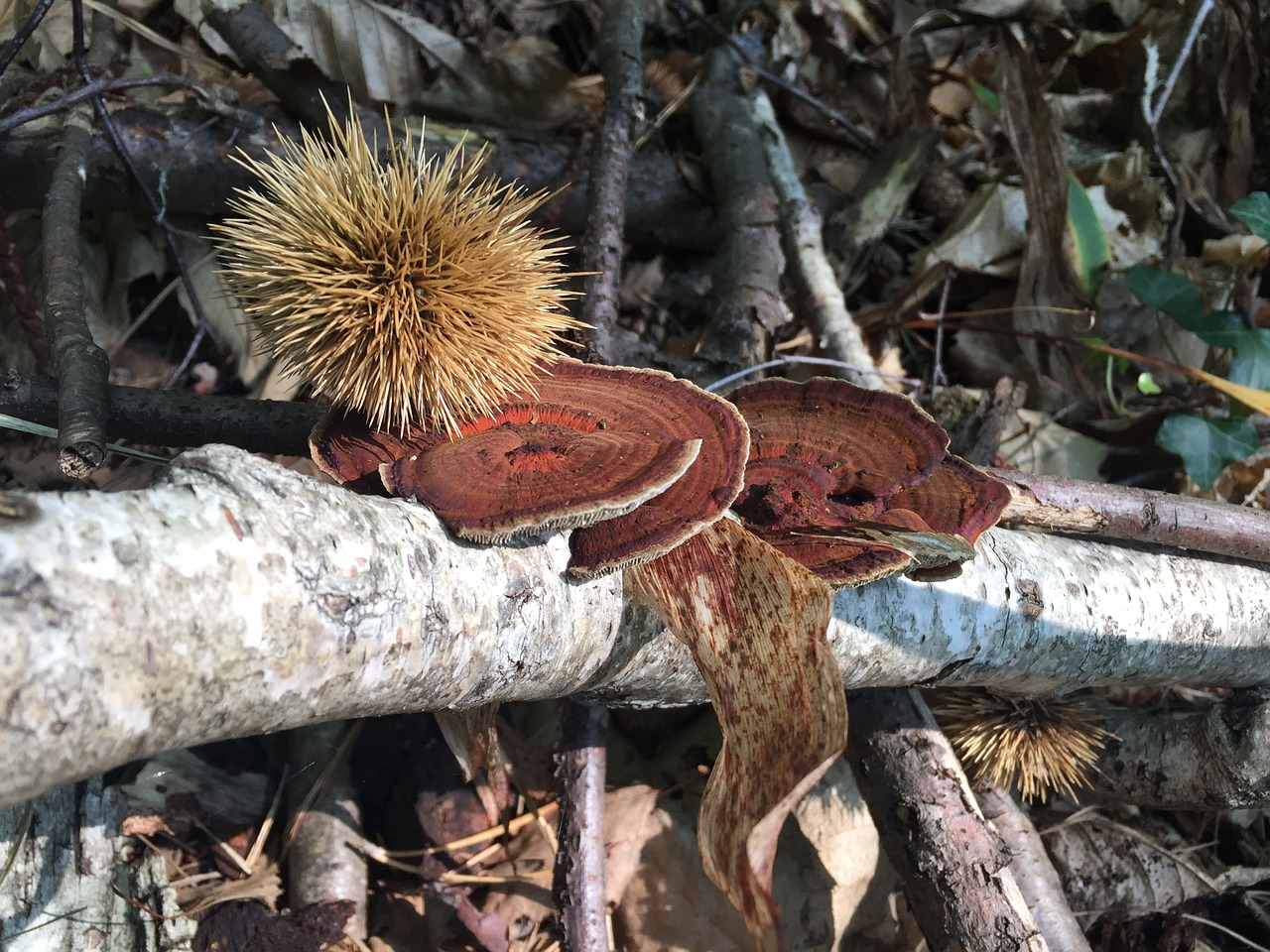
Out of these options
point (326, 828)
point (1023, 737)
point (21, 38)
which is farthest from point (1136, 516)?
point (21, 38)

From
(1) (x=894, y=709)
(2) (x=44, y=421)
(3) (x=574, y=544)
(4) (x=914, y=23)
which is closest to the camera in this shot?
(3) (x=574, y=544)

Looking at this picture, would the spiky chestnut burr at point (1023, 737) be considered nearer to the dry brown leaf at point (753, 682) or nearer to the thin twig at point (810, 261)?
the thin twig at point (810, 261)

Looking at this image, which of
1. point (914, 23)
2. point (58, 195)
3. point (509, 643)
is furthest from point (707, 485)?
point (914, 23)

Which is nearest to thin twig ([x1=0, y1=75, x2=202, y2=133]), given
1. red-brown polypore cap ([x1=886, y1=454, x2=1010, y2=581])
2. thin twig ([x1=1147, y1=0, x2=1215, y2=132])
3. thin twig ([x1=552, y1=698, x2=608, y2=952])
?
thin twig ([x1=552, y1=698, x2=608, y2=952])

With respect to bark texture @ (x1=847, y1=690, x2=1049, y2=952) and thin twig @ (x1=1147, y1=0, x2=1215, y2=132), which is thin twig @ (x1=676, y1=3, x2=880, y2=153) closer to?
thin twig @ (x1=1147, y1=0, x2=1215, y2=132)

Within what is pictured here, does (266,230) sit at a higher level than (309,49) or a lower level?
lower

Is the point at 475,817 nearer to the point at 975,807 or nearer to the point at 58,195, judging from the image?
the point at 975,807
